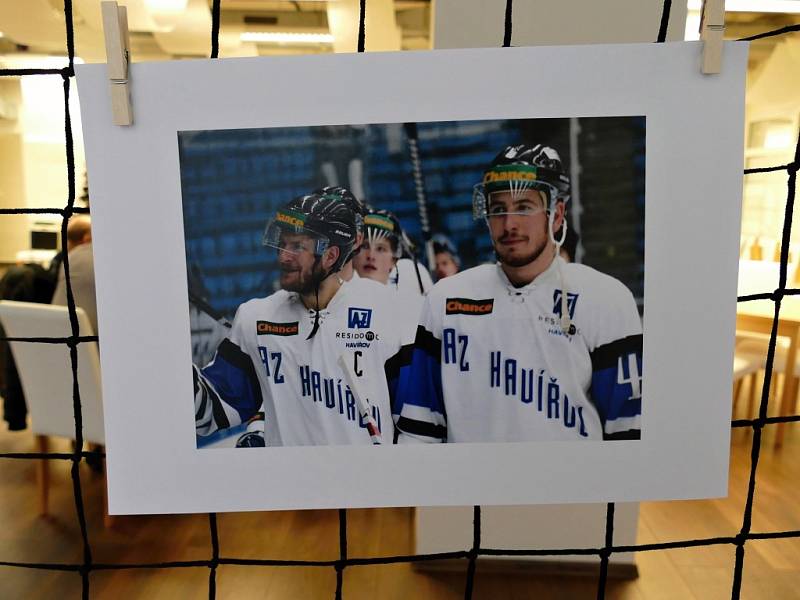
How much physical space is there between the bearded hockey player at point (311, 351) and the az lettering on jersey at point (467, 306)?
0.05 metres

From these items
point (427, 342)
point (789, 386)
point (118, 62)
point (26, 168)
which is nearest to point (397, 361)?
point (427, 342)

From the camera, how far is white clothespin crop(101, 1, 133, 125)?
19.2 inches

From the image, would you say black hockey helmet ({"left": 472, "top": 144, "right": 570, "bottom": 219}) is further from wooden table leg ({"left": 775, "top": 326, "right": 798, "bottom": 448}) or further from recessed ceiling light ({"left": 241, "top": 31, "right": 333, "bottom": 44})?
recessed ceiling light ({"left": 241, "top": 31, "right": 333, "bottom": 44})

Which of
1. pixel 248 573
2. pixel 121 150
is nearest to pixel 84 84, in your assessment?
pixel 121 150

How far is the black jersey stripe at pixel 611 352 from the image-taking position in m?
0.54

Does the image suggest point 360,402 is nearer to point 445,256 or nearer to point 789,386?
point 445,256

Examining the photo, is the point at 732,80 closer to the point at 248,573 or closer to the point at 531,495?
the point at 531,495

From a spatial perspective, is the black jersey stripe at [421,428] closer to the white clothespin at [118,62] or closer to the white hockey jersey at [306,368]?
the white hockey jersey at [306,368]

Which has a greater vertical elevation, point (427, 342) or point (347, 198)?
point (347, 198)

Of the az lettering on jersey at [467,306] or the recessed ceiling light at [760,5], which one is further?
the recessed ceiling light at [760,5]

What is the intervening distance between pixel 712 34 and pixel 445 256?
0.26m

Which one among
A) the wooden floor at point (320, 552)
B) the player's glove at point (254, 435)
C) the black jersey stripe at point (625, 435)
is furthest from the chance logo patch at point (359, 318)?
the wooden floor at point (320, 552)

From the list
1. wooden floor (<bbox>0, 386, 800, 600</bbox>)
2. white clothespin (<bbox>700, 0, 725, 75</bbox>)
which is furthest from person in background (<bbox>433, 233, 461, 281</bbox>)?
wooden floor (<bbox>0, 386, 800, 600</bbox>)

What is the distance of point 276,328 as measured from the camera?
53 centimetres
